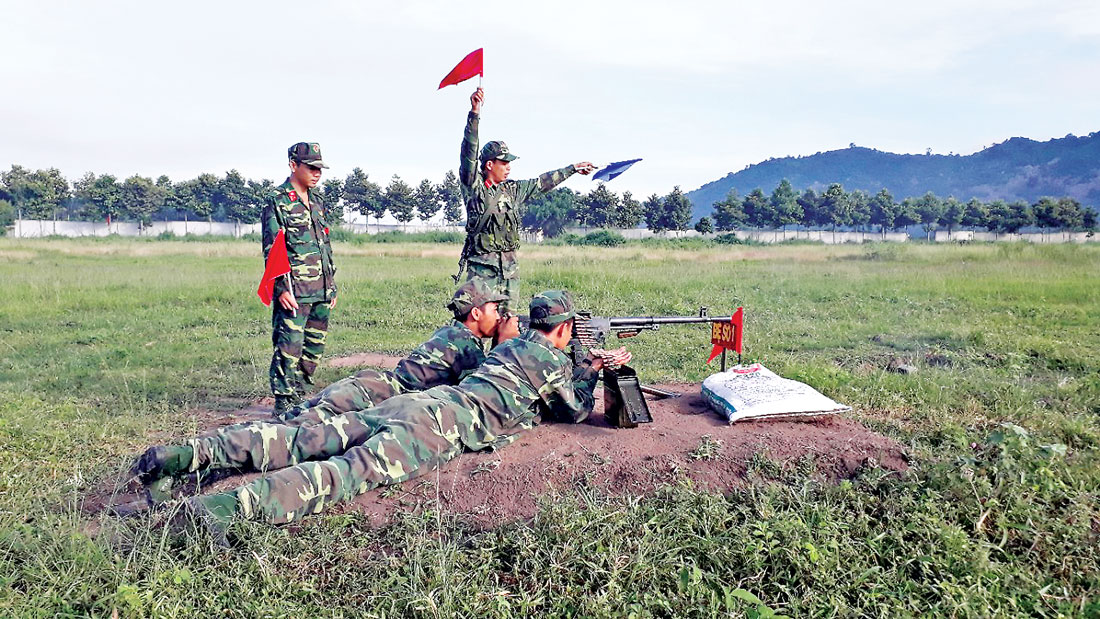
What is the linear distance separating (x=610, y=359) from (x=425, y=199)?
2239 inches

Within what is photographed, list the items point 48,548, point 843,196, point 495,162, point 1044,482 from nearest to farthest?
1. point 48,548
2. point 1044,482
3. point 495,162
4. point 843,196

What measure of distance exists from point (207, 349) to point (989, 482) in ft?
26.9

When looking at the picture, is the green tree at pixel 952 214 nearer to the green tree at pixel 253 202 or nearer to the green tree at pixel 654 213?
the green tree at pixel 654 213

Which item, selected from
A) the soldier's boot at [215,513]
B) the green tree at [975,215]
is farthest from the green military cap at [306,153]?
the green tree at [975,215]

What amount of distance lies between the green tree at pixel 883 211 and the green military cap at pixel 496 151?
78916 mm

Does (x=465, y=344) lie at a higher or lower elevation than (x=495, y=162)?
lower

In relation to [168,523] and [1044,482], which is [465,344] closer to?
[168,523]

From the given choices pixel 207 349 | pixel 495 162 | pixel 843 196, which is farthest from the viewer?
pixel 843 196

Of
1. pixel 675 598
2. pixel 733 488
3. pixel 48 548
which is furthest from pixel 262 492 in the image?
pixel 733 488

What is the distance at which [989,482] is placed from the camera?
372 centimetres

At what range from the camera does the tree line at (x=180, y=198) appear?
52.2 metres

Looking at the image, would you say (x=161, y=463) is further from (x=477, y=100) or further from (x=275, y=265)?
(x=477, y=100)

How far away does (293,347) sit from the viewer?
5.86 m

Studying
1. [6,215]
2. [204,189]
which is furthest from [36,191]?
[204,189]
